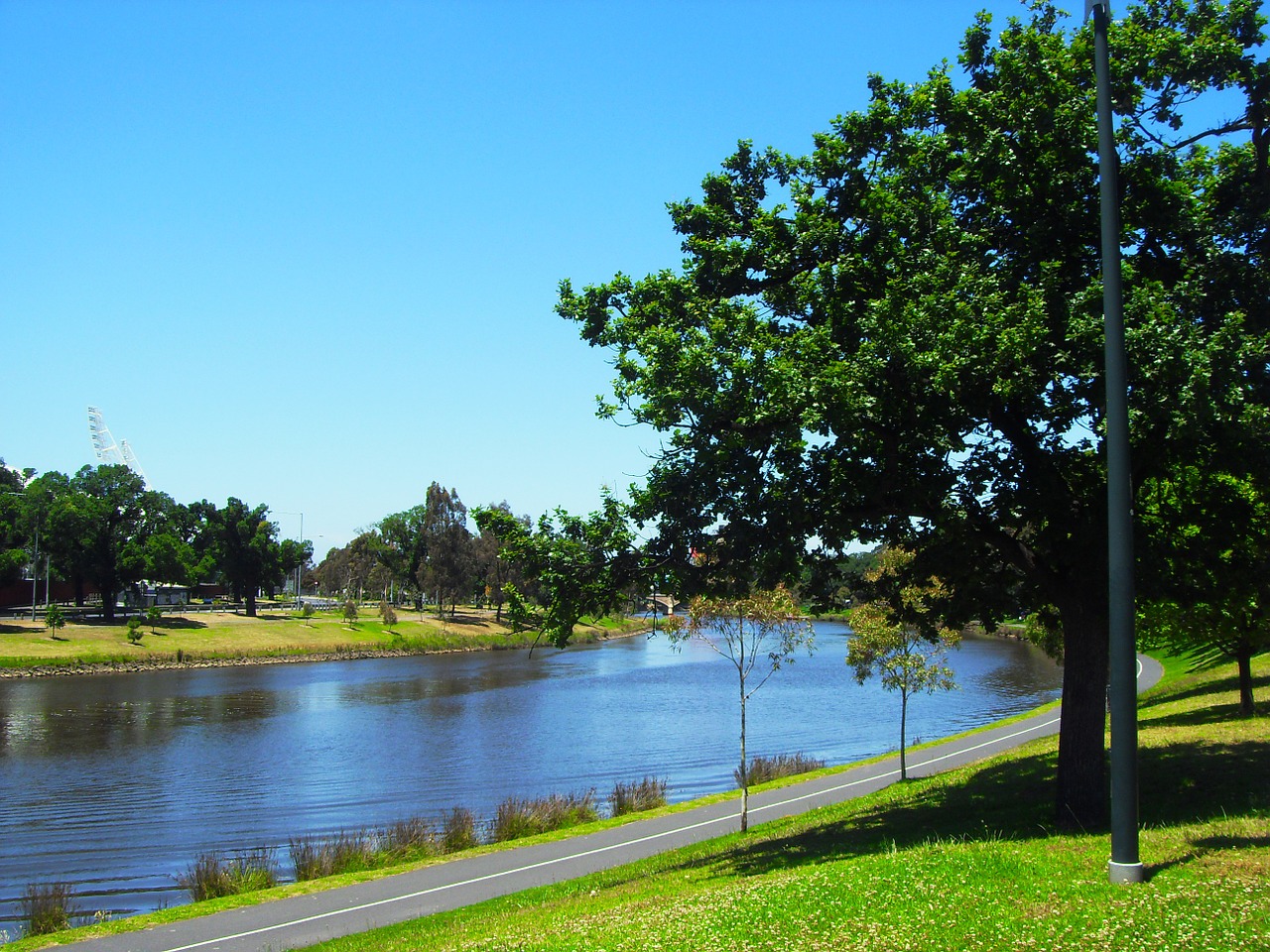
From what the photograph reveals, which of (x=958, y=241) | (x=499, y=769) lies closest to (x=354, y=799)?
(x=499, y=769)

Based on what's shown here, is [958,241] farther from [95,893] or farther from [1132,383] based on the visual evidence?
[95,893]

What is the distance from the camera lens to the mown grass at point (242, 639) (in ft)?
241

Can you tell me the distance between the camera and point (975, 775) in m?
20.9

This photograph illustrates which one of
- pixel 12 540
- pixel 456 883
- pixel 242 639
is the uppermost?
pixel 12 540

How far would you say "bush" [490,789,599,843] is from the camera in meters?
22.0

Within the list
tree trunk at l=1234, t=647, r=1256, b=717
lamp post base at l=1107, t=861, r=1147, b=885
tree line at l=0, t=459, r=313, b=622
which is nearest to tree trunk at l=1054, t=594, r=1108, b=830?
lamp post base at l=1107, t=861, r=1147, b=885

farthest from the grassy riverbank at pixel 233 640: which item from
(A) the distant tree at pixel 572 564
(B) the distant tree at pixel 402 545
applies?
(A) the distant tree at pixel 572 564

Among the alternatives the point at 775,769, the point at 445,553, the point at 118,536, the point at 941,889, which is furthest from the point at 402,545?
the point at 941,889

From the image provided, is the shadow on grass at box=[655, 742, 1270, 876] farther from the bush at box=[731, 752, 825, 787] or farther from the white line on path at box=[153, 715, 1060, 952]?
the bush at box=[731, 752, 825, 787]

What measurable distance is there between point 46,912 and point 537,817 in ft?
33.0

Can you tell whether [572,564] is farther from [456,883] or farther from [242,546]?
[242,546]

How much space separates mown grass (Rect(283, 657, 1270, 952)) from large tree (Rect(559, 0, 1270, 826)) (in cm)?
221

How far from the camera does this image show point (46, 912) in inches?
617

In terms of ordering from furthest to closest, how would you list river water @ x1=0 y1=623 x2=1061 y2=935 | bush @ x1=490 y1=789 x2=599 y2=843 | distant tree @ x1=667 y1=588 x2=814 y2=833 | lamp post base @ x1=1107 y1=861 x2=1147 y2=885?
1. river water @ x1=0 y1=623 x2=1061 y2=935
2. bush @ x1=490 y1=789 x2=599 y2=843
3. distant tree @ x1=667 y1=588 x2=814 y2=833
4. lamp post base @ x1=1107 y1=861 x2=1147 y2=885
